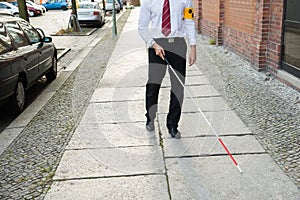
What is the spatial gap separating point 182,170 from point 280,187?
0.97 meters

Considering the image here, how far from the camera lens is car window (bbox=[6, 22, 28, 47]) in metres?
6.58

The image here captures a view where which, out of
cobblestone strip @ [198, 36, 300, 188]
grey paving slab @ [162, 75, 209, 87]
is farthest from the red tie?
grey paving slab @ [162, 75, 209, 87]

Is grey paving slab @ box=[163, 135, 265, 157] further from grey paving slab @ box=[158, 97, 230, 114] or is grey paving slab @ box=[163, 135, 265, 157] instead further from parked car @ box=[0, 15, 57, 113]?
parked car @ box=[0, 15, 57, 113]

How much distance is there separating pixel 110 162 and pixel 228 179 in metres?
1.30

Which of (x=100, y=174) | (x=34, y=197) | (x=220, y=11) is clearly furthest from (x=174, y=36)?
(x=220, y=11)

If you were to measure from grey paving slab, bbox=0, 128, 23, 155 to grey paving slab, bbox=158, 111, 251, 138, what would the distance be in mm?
2036

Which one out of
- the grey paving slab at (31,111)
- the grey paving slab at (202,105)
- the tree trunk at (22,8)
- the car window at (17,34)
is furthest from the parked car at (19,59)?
the tree trunk at (22,8)

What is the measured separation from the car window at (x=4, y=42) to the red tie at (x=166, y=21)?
2.89m

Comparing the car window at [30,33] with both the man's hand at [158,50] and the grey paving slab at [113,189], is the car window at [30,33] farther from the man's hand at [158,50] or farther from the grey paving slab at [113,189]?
the grey paving slab at [113,189]

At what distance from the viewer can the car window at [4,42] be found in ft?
19.4

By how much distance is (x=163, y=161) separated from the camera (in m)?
4.10

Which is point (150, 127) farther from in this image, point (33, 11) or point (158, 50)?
point (33, 11)

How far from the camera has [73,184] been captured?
369cm

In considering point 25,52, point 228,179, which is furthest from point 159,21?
point 25,52
